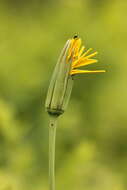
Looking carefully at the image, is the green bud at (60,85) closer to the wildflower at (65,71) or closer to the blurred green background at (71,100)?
the wildflower at (65,71)

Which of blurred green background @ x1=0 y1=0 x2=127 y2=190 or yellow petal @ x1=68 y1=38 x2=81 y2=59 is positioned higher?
blurred green background @ x1=0 y1=0 x2=127 y2=190

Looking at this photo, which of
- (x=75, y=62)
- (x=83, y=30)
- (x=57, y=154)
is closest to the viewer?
(x=75, y=62)

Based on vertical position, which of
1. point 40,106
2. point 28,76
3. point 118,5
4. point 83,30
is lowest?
point 40,106

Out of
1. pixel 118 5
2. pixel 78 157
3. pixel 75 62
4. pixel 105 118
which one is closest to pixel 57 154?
pixel 78 157

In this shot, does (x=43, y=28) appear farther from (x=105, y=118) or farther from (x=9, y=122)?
(x=9, y=122)

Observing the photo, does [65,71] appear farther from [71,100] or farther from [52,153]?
[71,100]

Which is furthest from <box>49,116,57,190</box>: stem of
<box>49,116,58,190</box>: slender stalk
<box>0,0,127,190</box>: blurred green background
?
<box>0,0,127,190</box>: blurred green background

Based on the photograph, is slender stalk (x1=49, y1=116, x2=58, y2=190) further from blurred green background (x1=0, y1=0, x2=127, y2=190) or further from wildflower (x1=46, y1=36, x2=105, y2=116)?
blurred green background (x1=0, y1=0, x2=127, y2=190)

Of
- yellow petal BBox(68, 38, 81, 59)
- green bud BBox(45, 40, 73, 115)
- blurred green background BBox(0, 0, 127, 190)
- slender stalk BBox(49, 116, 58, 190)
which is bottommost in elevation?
slender stalk BBox(49, 116, 58, 190)
